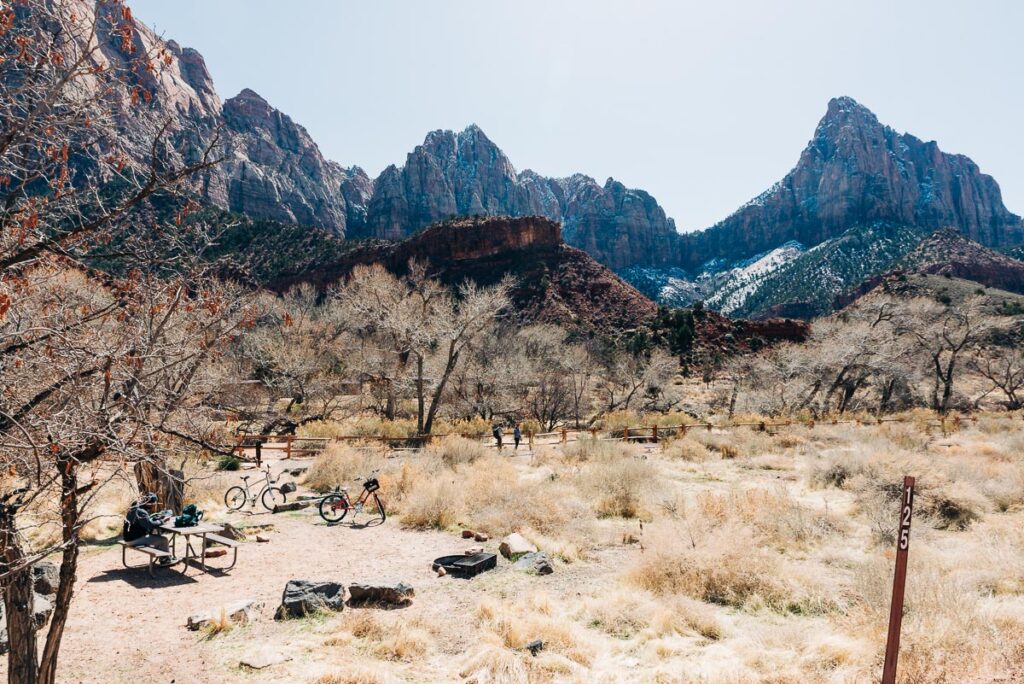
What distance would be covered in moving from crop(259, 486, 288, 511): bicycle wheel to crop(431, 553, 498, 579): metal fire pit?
245 inches

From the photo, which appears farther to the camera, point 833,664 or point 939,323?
point 939,323

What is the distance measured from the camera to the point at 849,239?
12331cm

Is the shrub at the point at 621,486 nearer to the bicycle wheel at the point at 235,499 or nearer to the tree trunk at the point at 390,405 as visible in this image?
the bicycle wheel at the point at 235,499

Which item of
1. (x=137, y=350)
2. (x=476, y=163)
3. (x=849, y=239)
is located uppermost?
(x=476, y=163)

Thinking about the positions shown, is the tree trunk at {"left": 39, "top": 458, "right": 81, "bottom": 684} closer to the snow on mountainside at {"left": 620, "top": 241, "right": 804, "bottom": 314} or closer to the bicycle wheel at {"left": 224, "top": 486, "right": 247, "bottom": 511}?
the bicycle wheel at {"left": 224, "top": 486, "right": 247, "bottom": 511}

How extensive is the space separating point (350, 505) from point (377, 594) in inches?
210

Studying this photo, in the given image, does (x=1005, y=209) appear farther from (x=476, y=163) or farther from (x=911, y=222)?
(x=476, y=163)

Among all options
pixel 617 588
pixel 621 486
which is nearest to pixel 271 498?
pixel 621 486

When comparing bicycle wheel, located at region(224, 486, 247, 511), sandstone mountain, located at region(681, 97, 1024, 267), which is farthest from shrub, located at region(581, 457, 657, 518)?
sandstone mountain, located at region(681, 97, 1024, 267)

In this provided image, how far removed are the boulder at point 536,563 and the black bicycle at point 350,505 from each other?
14.1 ft

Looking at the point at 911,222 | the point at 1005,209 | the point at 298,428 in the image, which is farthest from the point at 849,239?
the point at 298,428

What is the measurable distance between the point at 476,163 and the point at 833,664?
183 m

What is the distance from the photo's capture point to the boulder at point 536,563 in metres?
8.49

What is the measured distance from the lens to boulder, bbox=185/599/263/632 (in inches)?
257
